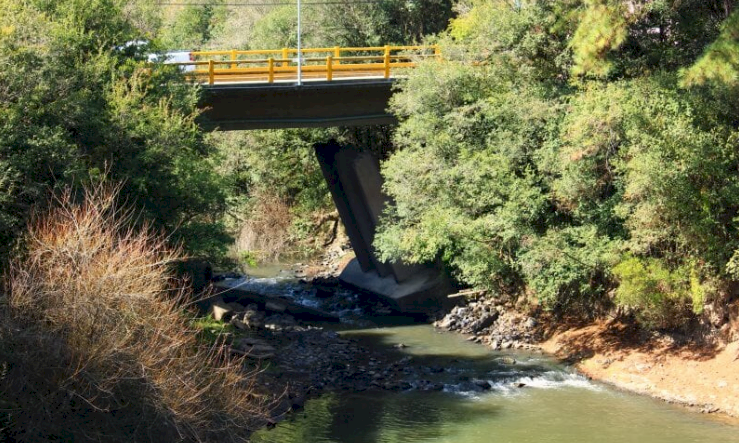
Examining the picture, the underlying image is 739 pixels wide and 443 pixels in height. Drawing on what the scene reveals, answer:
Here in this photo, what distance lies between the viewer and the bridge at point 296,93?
3091cm

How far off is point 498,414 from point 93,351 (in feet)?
34.0

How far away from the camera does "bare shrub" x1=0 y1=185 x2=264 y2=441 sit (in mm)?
14008

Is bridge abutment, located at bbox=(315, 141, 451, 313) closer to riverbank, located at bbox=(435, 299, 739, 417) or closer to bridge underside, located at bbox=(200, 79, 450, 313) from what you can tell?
bridge underside, located at bbox=(200, 79, 450, 313)

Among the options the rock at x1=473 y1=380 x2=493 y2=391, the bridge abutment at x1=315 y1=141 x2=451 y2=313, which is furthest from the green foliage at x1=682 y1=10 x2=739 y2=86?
the bridge abutment at x1=315 y1=141 x2=451 y2=313

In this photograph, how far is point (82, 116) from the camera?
21.5 meters

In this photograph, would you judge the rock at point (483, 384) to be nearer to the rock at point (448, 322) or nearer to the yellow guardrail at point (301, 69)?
the rock at point (448, 322)

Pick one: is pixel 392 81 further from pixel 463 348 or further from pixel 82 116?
pixel 82 116

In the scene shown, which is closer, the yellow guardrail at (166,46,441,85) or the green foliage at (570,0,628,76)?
the green foliage at (570,0,628,76)

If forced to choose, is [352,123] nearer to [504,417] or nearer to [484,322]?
[484,322]

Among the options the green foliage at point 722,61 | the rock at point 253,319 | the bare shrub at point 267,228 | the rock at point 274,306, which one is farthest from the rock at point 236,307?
the green foliage at point 722,61

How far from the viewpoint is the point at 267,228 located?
4475 centimetres

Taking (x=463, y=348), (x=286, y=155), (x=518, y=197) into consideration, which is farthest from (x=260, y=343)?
(x=286, y=155)

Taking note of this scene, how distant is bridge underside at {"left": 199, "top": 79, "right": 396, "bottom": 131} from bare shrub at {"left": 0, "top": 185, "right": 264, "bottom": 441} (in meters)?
15.5

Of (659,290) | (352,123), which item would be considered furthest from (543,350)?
(352,123)
